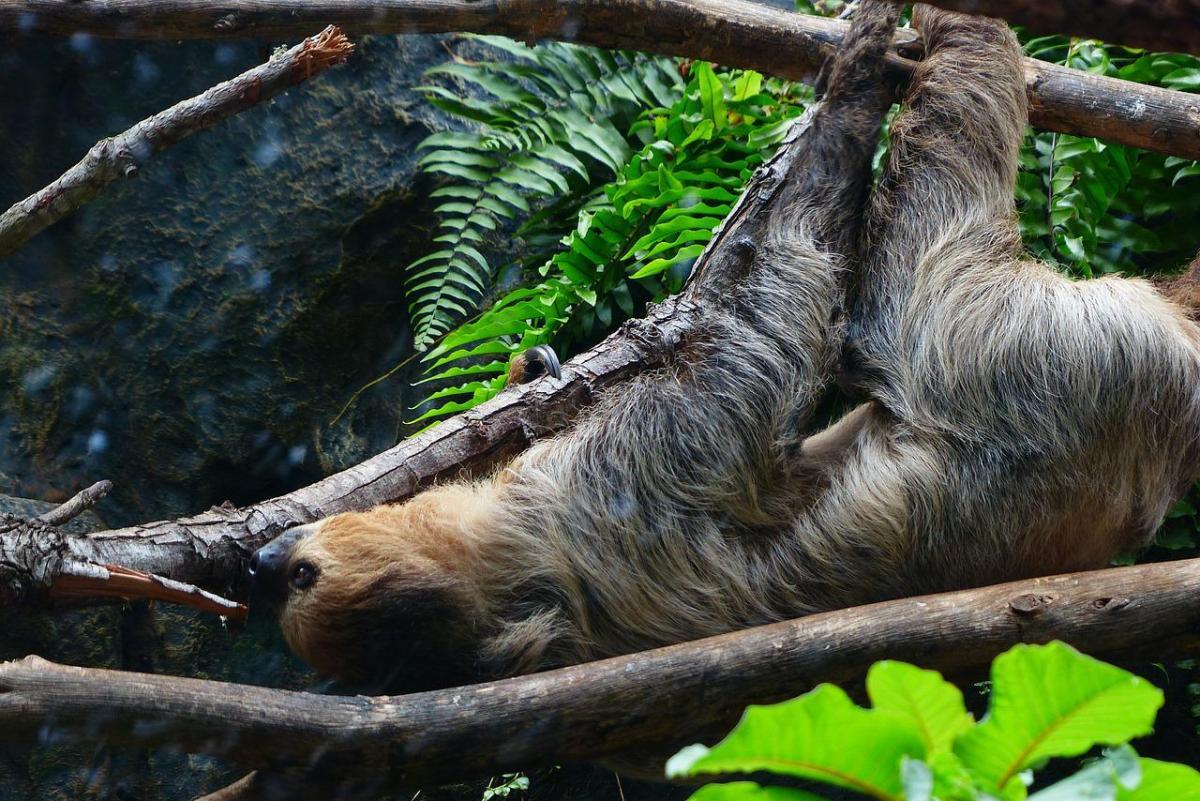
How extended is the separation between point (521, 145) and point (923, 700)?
5597 millimetres

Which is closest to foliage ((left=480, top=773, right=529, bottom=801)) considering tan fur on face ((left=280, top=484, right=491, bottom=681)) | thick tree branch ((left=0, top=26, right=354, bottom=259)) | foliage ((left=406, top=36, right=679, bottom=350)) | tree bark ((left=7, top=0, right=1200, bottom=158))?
tan fur on face ((left=280, top=484, right=491, bottom=681))

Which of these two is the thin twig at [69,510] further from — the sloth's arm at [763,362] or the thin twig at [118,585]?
the sloth's arm at [763,362]

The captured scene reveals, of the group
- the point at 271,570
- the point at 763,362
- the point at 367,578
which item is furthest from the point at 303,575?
the point at 763,362

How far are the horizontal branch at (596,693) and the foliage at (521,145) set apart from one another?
3801 millimetres

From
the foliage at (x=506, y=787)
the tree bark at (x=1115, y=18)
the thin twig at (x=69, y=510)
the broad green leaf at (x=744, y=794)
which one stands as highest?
the tree bark at (x=1115, y=18)

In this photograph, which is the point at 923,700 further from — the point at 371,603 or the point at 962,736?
the point at 371,603

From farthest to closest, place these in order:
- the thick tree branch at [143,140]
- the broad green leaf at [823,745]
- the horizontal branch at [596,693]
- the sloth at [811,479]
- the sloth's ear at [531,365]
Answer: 1. the sloth's ear at [531,365]
2. the thick tree branch at [143,140]
3. the sloth at [811,479]
4. the horizontal branch at [596,693]
5. the broad green leaf at [823,745]

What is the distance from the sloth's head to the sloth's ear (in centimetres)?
116

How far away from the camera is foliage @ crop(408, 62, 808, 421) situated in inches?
220

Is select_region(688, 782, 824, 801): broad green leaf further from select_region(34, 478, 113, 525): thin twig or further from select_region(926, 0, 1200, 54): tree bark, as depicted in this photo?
select_region(34, 478, 113, 525): thin twig

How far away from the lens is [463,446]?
4262 millimetres

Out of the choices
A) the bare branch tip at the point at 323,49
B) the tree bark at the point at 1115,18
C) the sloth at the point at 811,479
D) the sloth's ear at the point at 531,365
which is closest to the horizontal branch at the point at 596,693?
the sloth at the point at 811,479

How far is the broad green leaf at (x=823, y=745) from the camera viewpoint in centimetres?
152

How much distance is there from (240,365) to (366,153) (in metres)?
1.72
